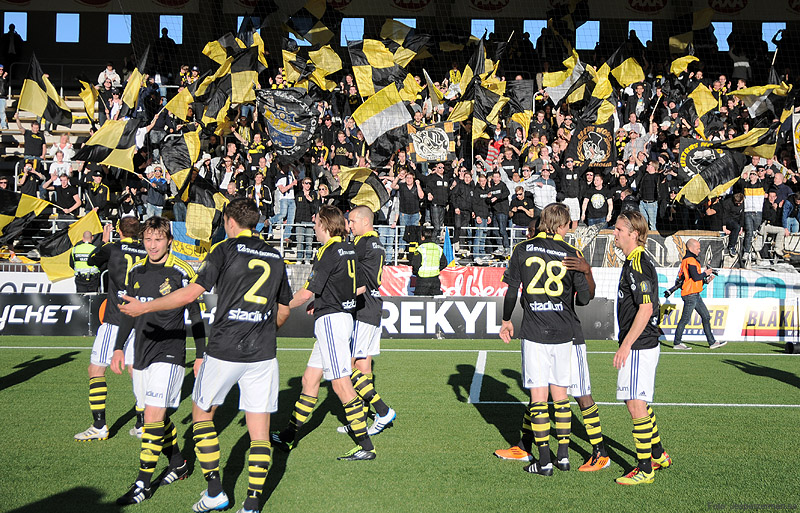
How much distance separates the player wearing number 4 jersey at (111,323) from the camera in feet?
24.7

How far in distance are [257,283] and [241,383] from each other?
2.46 feet

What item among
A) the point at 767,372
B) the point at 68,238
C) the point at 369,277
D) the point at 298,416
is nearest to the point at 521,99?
the point at 767,372

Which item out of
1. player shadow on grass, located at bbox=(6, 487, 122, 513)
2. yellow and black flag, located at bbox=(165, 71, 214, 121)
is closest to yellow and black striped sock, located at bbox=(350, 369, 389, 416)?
player shadow on grass, located at bbox=(6, 487, 122, 513)

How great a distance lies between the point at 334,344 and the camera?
7059mm

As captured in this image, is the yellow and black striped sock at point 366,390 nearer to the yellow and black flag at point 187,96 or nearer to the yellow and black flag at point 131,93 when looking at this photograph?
the yellow and black flag at point 187,96

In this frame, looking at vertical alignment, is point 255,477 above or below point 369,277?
below

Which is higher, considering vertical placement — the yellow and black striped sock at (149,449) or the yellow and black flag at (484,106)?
the yellow and black flag at (484,106)

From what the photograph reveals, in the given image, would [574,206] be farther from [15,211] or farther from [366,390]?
[15,211]

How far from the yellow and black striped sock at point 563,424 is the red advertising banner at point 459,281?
36.1ft

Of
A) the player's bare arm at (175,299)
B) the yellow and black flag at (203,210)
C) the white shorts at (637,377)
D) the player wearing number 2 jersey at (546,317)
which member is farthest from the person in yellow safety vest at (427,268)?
the player's bare arm at (175,299)

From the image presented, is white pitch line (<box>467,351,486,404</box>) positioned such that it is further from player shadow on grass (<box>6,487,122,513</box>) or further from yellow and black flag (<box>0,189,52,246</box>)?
yellow and black flag (<box>0,189,52,246</box>)

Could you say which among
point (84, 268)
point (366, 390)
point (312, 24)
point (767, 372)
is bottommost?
point (767, 372)

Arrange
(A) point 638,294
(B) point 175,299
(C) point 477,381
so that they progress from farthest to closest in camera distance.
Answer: (C) point 477,381 → (A) point 638,294 → (B) point 175,299

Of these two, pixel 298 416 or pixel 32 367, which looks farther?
pixel 32 367
